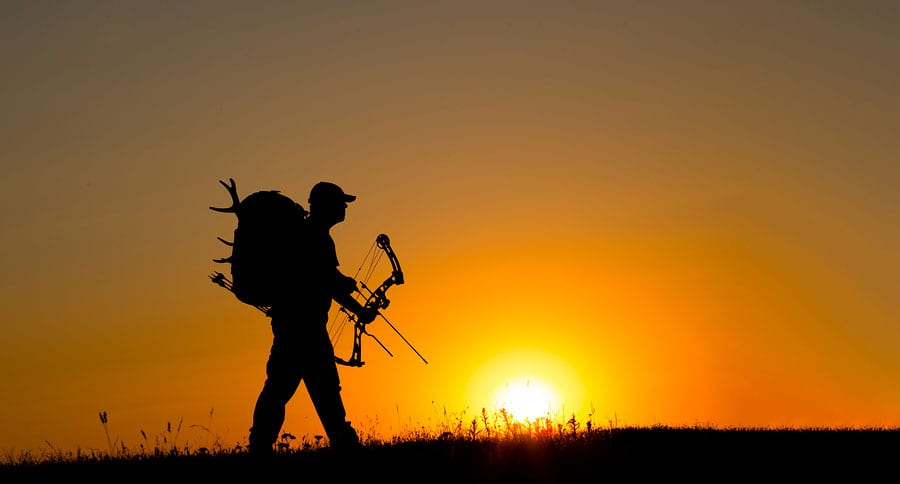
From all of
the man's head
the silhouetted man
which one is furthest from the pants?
the man's head

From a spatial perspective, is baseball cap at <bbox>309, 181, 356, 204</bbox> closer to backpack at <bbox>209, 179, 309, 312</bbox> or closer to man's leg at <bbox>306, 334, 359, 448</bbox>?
backpack at <bbox>209, 179, 309, 312</bbox>

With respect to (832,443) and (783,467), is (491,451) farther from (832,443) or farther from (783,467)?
(832,443)

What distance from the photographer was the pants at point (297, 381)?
44.0 feet

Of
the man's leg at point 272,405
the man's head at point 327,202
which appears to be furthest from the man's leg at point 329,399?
the man's head at point 327,202

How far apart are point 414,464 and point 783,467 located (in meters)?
3.90

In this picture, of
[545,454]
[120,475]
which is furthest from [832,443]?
[120,475]

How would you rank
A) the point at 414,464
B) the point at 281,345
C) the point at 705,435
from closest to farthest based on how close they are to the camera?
the point at 414,464
the point at 281,345
the point at 705,435

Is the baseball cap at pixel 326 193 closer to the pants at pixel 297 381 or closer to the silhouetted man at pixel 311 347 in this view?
the silhouetted man at pixel 311 347

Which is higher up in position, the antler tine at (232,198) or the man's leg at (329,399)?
the antler tine at (232,198)

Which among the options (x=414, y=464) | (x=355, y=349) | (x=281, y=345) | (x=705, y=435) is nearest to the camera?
(x=414, y=464)

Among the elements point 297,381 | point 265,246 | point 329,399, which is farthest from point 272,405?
point 265,246

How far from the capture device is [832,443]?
626 inches

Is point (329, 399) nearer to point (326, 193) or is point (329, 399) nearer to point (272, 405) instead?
point (272, 405)

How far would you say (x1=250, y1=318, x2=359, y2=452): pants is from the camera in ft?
44.0
